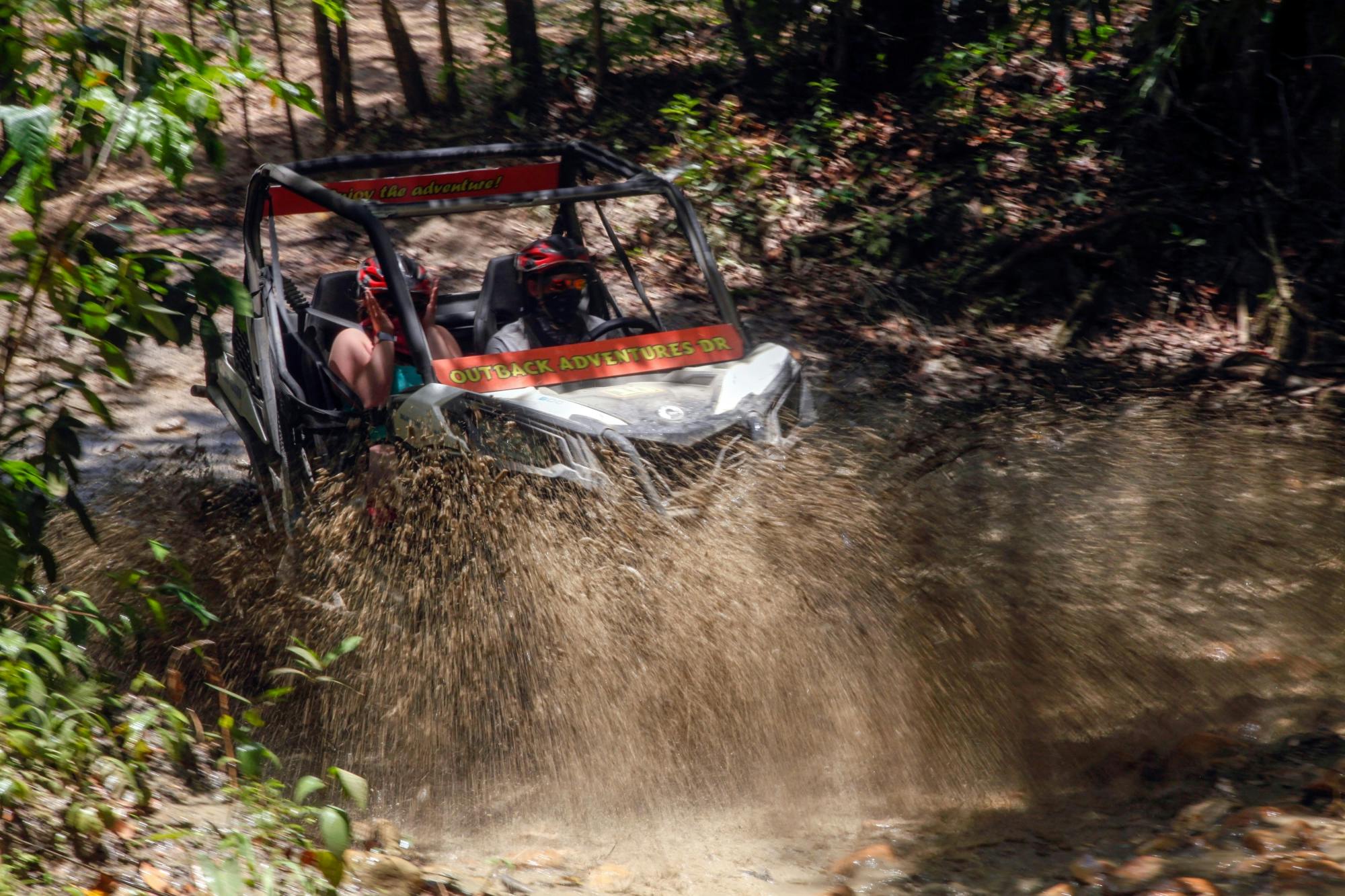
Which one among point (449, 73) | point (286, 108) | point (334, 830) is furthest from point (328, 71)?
point (334, 830)

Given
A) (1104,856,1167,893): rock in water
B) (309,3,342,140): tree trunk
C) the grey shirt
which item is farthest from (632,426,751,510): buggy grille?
(309,3,342,140): tree trunk

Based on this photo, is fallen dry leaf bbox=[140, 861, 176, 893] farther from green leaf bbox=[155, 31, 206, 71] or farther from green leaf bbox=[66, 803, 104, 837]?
green leaf bbox=[155, 31, 206, 71]

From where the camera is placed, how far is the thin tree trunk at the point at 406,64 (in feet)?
35.9

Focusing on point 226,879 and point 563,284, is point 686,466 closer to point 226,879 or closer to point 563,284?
point 563,284

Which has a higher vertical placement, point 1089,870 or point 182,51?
point 182,51

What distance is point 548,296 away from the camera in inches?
206

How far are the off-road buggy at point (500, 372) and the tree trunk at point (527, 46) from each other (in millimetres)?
5846

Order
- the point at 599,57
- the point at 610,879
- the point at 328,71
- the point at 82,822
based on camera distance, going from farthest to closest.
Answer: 1. the point at 599,57
2. the point at 328,71
3. the point at 610,879
4. the point at 82,822

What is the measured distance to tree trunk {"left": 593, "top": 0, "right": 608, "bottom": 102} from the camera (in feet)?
37.7

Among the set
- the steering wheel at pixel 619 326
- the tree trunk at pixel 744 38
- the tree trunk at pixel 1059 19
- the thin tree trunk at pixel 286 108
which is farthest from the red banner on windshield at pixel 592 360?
the tree trunk at pixel 744 38

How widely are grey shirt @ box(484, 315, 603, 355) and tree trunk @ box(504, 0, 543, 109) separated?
7.05 m

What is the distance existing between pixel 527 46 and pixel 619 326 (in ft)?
24.9

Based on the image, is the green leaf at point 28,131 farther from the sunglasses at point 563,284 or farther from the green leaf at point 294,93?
the sunglasses at point 563,284

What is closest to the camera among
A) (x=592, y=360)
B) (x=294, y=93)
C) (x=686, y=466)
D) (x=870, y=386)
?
(x=294, y=93)
